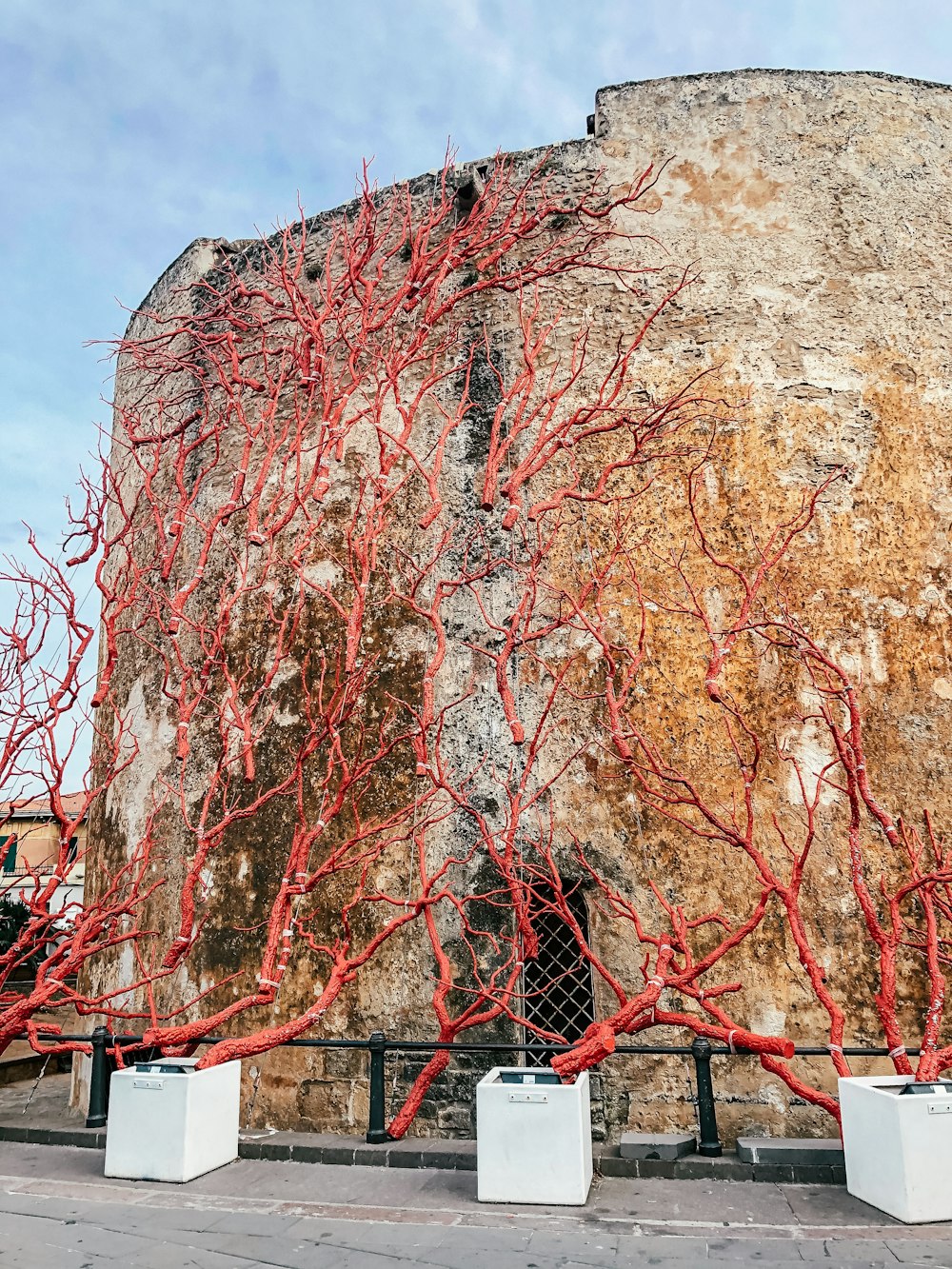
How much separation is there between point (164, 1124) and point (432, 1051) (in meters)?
1.94

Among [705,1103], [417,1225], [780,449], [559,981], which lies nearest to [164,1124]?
[417,1225]

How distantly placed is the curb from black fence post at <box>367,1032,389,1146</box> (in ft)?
0.23

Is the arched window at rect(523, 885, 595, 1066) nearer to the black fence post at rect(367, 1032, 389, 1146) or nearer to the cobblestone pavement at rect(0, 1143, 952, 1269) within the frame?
the black fence post at rect(367, 1032, 389, 1146)

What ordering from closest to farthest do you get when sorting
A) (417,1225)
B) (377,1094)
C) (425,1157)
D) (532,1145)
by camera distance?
(417,1225) < (532,1145) < (425,1157) < (377,1094)

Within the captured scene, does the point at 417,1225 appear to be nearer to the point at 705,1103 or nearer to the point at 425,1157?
the point at 425,1157

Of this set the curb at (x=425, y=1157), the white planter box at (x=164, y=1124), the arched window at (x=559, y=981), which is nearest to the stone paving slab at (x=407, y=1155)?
the curb at (x=425, y=1157)

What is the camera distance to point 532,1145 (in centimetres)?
458

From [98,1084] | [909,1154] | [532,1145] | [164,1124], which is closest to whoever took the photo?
[909,1154]

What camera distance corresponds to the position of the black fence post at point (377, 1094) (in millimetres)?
5691

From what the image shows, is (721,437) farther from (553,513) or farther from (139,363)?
(139,363)

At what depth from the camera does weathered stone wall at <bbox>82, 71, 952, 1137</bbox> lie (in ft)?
20.6

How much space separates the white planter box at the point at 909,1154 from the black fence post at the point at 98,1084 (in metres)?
4.80

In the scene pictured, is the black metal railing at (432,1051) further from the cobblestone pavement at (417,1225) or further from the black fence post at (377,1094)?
the cobblestone pavement at (417,1225)

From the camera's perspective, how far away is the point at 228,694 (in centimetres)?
770
